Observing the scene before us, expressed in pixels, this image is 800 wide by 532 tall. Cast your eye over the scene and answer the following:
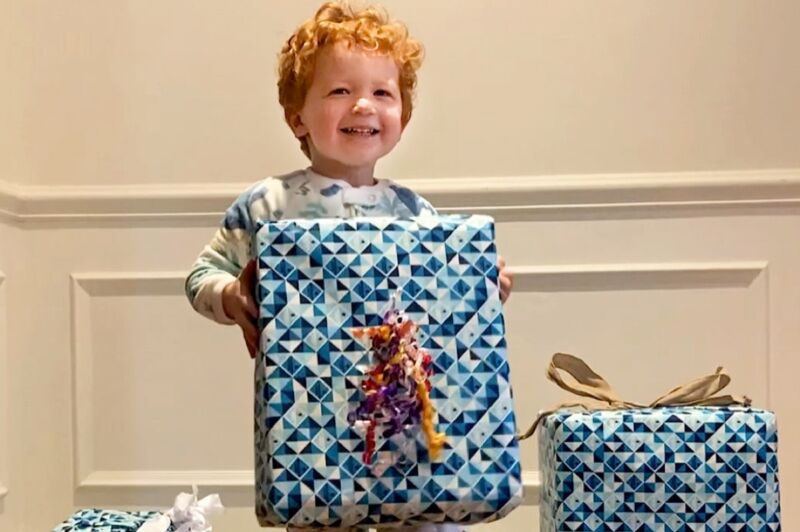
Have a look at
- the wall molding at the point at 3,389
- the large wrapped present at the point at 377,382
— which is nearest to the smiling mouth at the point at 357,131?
the large wrapped present at the point at 377,382

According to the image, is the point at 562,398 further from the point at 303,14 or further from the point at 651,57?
the point at 303,14

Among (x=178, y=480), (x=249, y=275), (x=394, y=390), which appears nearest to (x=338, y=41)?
(x=249, y=275)

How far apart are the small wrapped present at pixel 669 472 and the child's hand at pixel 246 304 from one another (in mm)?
362

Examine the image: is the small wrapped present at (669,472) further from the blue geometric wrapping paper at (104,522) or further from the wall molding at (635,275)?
the wall molding at (635,275)

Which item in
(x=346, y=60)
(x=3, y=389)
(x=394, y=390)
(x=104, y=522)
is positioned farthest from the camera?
(x=3, y=389)

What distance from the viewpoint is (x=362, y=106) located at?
956mm

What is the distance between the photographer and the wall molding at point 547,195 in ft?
5.16

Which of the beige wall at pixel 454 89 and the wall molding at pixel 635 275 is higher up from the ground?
the beige wall at pixel 454 89

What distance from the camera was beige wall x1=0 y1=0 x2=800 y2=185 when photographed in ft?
5.21

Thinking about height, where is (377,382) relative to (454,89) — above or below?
below

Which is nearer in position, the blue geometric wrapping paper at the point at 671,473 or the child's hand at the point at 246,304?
the child's hand at the point at 246,304

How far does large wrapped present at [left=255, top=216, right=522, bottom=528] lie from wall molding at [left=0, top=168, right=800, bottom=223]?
748mm

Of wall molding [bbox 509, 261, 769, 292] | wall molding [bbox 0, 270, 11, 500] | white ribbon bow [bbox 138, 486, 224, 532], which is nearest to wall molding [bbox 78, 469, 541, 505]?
wall molding [bbox 0, 270, 11, 500]

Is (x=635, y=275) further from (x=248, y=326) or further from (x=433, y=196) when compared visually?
(x=248, y=326)
